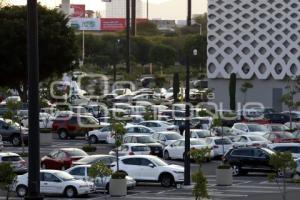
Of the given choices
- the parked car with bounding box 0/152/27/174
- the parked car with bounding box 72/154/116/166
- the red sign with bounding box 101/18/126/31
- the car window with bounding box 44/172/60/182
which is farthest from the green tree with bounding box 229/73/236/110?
the red sign with bounding box 101/18/126/31

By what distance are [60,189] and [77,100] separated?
40.1 metres

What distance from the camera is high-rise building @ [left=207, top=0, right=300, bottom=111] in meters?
67.0

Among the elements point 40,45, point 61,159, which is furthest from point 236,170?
point 40,45

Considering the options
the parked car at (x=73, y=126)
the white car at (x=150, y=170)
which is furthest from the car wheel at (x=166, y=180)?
the parked car at (x=73, y=126)

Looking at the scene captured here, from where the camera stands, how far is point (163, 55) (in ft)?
355

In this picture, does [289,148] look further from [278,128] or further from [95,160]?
[278,128]

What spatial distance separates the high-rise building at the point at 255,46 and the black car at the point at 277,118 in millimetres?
9975

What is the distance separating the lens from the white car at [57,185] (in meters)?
28.8

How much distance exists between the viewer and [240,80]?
6838cm

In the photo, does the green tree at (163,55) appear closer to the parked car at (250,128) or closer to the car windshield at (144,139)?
the parked car at (250,128)

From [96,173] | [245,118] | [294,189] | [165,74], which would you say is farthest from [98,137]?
[165,74]

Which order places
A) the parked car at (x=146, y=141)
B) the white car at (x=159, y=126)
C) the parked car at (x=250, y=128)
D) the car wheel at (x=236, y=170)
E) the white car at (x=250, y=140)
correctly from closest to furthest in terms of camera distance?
the car wheel at (x=236, y=170) → the parked car at (x=146, y=141) → the white car at (x=250, y=140) → the parked car at (x=250, y=128) → the white car at (x=159, y=126)

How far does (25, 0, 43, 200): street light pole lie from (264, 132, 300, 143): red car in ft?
104

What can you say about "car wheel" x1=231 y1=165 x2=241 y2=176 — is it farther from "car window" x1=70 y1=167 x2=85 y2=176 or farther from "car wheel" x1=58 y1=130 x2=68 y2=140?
"car wheel" x1=58 y1=130 x2=68 y2=140
